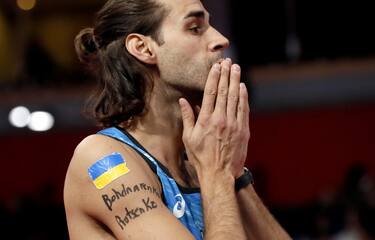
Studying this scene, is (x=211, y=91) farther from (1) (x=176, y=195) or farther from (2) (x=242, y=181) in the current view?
(2) (x=242, y=181)

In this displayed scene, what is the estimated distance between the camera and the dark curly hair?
326 cm

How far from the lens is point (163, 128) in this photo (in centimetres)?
327

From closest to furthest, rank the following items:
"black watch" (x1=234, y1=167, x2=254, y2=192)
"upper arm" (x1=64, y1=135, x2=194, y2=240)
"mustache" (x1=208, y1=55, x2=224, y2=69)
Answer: "upper arm" (x1=64, y1=135, x2=194, y2=240), "mustache" (x1=208, y1=55, x2=224, y2=69), "black watch" (x1=234, y1=167, x2=254, y2=192)

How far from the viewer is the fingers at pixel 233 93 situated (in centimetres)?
305

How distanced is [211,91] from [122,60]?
0.41 meters

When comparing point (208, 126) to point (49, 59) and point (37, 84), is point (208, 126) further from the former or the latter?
point (49, 59)

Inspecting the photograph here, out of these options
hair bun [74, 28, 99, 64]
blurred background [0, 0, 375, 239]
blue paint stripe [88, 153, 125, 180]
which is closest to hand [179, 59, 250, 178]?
blue paint stripe [88, 153, 125, 180]

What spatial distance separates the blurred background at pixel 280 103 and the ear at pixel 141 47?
596 centimetres

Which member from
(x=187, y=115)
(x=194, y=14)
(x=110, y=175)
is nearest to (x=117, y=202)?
(x=110, y=175)

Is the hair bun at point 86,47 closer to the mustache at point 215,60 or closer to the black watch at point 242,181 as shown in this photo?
the mustache at point 215,60

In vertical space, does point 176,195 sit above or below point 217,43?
below

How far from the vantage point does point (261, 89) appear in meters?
9.97

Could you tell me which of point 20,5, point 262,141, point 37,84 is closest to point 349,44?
point 262,141

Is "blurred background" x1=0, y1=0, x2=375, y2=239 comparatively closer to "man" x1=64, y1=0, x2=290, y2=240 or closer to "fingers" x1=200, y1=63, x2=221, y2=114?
"man" x1=64, y1=0, x2=290, y2=240
